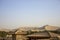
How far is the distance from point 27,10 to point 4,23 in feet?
1.88

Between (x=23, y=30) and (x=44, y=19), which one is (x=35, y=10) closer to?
(x=44, y=19)

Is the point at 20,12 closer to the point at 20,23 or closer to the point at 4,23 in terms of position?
the point at 20,23

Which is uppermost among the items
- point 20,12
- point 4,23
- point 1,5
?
point 1,5

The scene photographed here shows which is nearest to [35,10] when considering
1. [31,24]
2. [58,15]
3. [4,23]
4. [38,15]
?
[38,15]

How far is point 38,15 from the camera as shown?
297 cm

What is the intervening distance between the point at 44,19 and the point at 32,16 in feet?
0.87

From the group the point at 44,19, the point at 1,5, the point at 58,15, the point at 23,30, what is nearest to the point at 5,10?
the point at 1,5

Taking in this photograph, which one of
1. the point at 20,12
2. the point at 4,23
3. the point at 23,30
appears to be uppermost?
the point at 20,12

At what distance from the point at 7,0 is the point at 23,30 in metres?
0.76

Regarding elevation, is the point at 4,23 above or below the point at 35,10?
below

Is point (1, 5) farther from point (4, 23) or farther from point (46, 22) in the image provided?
point (46, 22)

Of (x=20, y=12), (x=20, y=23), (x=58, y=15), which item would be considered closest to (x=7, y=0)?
(x=20, y=12)

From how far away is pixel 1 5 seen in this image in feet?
9.94

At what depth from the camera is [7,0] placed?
10.0 feet
